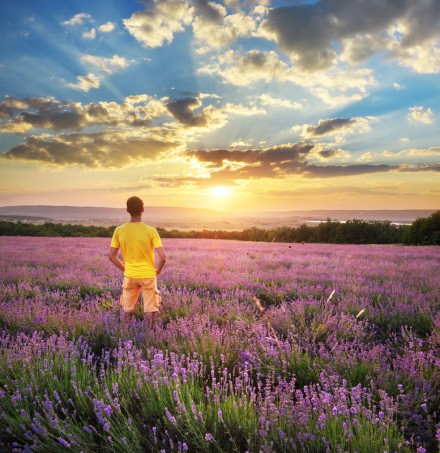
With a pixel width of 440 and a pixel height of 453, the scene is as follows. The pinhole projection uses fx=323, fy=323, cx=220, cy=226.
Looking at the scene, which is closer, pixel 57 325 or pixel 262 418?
pixel 262 418

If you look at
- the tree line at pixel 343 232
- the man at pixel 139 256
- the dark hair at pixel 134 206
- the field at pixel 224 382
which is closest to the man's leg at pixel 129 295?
the man at pixel 139 256

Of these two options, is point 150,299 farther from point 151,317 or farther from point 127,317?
point 127,317

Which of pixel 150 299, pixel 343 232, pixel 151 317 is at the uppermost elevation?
pixel 343 232

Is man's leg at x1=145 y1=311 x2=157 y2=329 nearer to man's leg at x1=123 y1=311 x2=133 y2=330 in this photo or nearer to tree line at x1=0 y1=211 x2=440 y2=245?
man's leg at x1=123 y1=311 x2=133 y2=330

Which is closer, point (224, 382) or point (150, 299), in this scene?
point (224, 382)

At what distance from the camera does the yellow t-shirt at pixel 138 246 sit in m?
4.77

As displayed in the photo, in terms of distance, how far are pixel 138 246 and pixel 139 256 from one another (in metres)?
0.16

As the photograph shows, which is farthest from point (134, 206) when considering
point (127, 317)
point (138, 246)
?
point (127, 317)

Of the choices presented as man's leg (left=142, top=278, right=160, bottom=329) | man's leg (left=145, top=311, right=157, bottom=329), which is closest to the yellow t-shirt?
man's leg (left=142, top=278, right=160, bottom=329)

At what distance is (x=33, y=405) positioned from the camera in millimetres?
2387

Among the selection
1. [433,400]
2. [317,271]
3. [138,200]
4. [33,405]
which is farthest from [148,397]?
[317,271]

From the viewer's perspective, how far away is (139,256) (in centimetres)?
482

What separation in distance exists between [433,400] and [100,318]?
388cm

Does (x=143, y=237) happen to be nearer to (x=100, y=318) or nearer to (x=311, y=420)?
(x=100, y=318)
